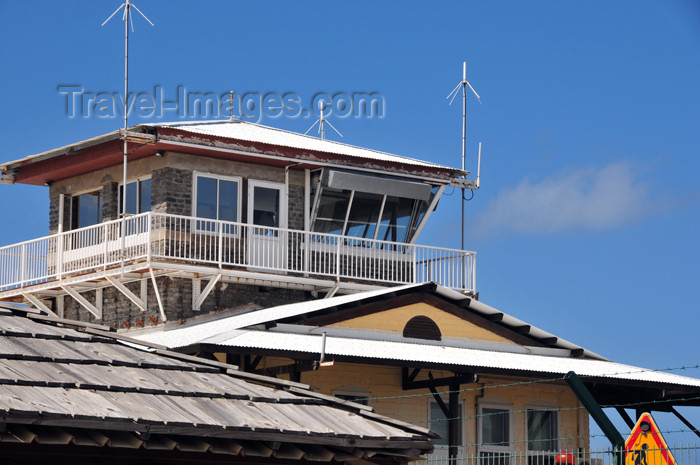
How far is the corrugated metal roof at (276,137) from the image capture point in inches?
1127

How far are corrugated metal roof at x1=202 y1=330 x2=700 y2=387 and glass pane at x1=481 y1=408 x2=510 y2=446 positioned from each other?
54.4 inches

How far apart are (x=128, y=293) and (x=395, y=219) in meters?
7.44

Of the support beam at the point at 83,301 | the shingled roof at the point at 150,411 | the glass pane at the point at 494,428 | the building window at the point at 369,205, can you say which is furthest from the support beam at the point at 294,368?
the building window at the point at 369,205

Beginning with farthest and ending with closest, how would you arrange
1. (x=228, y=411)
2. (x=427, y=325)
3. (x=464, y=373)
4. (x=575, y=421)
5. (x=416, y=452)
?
(x=575, y=421)
(x=427, y=325)
(x=464, y=373)
(x=416, y=452)
(x=228, y=411)

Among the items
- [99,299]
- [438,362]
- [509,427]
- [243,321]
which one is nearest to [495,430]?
[509,427]

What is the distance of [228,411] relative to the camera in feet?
32.6

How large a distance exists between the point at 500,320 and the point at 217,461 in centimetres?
1444

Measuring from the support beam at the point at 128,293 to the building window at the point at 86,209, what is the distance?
2845 millimetres

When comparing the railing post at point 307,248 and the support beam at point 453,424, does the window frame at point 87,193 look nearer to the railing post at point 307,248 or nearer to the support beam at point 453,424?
the railing post at point 307,248

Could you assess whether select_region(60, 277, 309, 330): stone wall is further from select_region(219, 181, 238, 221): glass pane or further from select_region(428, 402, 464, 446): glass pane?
select_region(428, 402, 464, 446): glass pane

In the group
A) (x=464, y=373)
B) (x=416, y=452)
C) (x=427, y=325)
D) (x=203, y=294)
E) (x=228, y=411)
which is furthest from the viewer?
(x=203, y=294)

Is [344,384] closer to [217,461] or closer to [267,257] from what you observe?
[267,257]

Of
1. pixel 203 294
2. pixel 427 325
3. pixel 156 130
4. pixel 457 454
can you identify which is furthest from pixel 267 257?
pixel 457 454

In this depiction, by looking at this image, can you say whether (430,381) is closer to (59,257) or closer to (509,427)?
(509,427)
